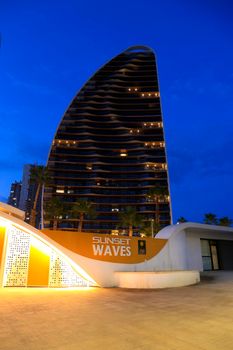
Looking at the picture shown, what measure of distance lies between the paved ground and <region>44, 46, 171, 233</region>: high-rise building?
216 ft

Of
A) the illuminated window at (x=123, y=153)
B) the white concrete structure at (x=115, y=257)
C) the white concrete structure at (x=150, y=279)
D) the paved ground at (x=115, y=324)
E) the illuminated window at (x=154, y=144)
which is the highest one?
the illuminated window at (x=154, y=144)

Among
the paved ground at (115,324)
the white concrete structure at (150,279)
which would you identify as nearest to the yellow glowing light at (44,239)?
the white concrete structure at (150,279)

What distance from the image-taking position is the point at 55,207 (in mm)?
56500

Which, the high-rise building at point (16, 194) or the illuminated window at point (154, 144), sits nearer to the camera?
the illuminated window at point (154, 144)

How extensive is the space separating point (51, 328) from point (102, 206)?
241 ft

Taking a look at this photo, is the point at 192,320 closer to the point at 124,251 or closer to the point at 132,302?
the point at 132,302

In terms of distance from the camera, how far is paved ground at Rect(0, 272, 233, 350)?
482 centimetres

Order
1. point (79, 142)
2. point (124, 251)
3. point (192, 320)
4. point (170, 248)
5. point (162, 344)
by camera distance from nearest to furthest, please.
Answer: point (162, 344) < point (192, 320) < point (124, 251) < point (170, 248) < point (79, 142)

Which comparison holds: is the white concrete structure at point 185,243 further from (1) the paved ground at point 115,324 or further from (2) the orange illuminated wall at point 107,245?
(1) the paved ground at point 115,324

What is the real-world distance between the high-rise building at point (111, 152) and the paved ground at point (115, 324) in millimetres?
65759

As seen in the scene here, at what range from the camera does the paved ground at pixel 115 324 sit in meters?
4.82

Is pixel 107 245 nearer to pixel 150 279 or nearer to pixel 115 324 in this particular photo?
pixel 150 279

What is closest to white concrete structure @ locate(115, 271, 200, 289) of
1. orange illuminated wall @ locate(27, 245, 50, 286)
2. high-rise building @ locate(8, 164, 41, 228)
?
orange illuminated wall @ locate(27, 245, 50, 286)

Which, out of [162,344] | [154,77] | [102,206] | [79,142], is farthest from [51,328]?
[154,77]
